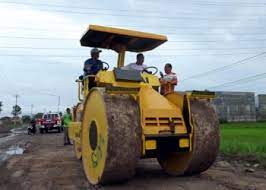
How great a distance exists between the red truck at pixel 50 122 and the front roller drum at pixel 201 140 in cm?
2953

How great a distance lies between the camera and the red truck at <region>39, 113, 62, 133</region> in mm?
36812

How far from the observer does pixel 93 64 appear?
9.95 metres

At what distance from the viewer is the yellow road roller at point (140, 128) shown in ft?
23.1

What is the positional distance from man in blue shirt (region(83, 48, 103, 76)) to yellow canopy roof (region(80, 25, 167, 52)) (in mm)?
242

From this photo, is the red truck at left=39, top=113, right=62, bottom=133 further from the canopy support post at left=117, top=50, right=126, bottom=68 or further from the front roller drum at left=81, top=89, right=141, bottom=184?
the front roller drum at left=81, top=89, right=141, bottom=184

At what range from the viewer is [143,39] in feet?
32.0

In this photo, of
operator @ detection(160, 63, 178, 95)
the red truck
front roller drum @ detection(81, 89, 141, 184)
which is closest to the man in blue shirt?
operator @ detection(160, 63, 178, 95)

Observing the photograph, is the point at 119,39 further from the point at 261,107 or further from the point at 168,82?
the point at 261,107

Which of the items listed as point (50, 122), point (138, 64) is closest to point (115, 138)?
point (138, 64)

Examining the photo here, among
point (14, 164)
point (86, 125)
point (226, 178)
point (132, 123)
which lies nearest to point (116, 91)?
point (132, 123)

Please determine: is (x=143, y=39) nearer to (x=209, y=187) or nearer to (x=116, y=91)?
(x=116, y=91)

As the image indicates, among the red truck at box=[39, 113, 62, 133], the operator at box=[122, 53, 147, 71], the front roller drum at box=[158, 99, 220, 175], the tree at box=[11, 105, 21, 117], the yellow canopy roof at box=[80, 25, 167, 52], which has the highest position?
the tree at box=[11, 105, 21, 117]

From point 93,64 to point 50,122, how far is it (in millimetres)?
27707

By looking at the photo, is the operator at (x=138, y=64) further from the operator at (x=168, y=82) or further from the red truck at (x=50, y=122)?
the red truck at (x=50, y=122)
